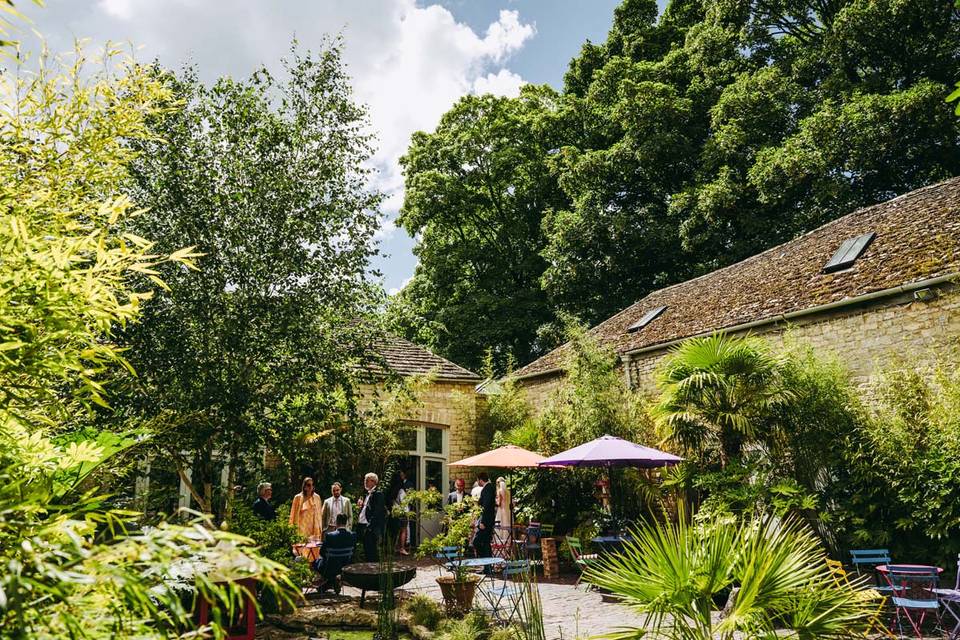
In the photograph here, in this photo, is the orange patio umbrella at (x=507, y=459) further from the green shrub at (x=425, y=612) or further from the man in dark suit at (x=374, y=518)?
the green shrub at (x=425, y=612)

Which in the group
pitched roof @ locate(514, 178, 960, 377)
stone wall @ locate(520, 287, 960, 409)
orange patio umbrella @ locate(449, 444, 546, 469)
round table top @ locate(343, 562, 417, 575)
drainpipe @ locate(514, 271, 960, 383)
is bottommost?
round table top @ locate(343, 562, 417, 575)

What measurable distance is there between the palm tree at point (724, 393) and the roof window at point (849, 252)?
2801 millimetres

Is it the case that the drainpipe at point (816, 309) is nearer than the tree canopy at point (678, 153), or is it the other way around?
the drainpipe at point (816, 309)

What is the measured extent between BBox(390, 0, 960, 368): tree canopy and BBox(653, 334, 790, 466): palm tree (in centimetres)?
958

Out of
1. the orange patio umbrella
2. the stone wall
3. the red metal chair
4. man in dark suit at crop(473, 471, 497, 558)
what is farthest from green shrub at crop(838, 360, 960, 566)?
man in dark suit at crop(473, 471, 497, 558)

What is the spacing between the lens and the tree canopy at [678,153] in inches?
649

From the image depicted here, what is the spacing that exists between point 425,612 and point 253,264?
169 inches

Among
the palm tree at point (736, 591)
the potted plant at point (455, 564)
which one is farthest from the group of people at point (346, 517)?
the palm tree at point (736, 591)

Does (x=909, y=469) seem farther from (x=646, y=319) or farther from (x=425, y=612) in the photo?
(x=646, y=319)

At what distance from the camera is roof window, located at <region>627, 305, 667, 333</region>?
15.0 meters

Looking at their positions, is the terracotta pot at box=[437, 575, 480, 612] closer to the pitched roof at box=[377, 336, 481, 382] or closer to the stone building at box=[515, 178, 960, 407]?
the stone building at box=[515, 178, 960, 407]

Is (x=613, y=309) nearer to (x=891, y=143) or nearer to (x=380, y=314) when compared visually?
(x=891, y=143)

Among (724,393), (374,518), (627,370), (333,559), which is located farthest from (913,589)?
(627,370)

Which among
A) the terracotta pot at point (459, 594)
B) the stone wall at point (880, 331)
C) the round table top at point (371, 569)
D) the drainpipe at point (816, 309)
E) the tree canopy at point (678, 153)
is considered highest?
the tree canopy at point (678, 153)
